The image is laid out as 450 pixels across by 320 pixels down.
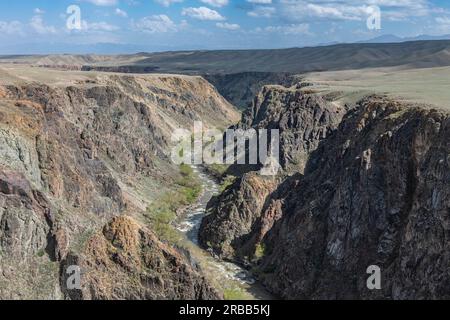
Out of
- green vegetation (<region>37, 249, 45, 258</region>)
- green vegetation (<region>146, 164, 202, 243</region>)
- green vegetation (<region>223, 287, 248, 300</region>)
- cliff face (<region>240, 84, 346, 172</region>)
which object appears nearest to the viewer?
green vegetation (<region>37, 249, 45, 258</region>)

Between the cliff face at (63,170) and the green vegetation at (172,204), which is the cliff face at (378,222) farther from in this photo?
the cliff face at (63,170)

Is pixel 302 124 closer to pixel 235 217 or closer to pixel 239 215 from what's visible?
pixel 239 215

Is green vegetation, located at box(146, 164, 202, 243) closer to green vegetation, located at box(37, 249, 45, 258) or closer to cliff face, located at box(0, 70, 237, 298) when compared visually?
cliff face, located at box(0, 70, 237, 298)

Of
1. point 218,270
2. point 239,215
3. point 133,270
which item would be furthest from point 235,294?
point 239,215

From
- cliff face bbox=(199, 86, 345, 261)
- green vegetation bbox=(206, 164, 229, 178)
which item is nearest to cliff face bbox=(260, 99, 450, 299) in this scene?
cliff face bbox=(199, 86, 345, 261)

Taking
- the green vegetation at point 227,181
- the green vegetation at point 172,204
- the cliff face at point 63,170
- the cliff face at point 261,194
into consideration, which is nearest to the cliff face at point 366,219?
the cliff face at point 261,194
